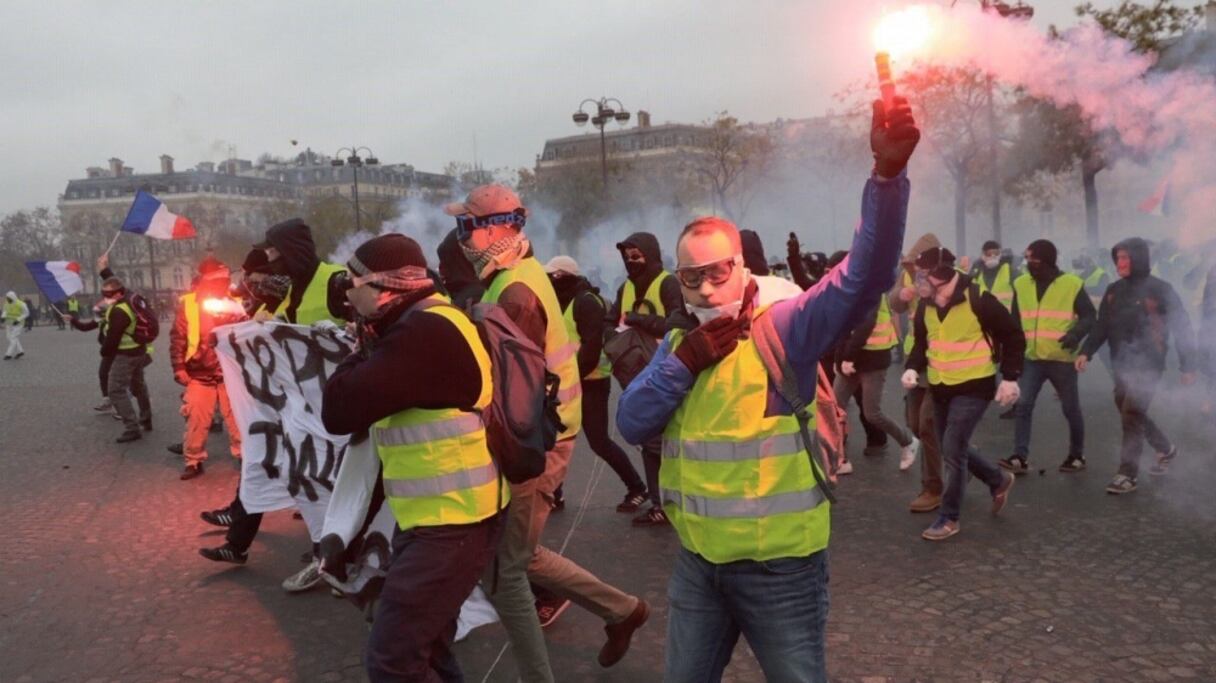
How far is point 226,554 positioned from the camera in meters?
5.59

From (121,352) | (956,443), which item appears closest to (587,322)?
(956,443)

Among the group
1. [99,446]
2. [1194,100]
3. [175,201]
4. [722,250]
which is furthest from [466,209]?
[175,201]

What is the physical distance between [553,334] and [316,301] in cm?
219

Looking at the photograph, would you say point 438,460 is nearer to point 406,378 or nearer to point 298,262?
point 406,378

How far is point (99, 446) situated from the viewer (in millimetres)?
10250

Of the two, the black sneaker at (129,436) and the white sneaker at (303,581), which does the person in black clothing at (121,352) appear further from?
the white sneaker at (303,581)

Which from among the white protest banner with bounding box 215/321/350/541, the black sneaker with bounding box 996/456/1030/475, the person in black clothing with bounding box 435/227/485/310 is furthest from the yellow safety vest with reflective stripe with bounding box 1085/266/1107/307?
the white protest banner with bounding box 215/321/350/541

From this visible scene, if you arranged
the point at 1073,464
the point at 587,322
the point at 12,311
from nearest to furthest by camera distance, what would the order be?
the point at 587,322
the point at 1073,464
the point at 12,311

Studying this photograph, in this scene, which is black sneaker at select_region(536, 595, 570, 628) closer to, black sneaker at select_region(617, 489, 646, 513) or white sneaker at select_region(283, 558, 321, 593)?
white sneaker at select_region(283, 558, 321, 593)

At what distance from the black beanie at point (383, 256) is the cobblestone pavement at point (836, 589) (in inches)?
78.0

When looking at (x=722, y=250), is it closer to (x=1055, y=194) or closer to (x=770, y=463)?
(x=770, y=463)

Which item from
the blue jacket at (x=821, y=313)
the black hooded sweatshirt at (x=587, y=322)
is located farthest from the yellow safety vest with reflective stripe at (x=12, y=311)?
the blue jacket at (x=821, y=313)

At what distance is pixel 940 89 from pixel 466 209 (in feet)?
60.3

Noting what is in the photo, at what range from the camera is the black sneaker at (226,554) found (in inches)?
219
